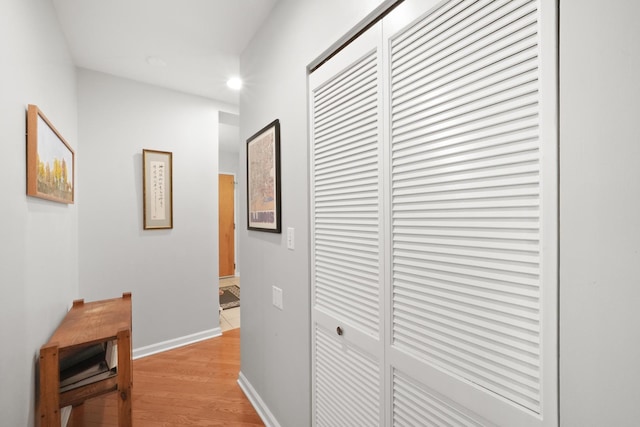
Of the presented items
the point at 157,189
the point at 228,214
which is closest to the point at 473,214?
the point at 157,189

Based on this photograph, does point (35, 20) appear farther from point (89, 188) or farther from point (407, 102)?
point (407, 102)

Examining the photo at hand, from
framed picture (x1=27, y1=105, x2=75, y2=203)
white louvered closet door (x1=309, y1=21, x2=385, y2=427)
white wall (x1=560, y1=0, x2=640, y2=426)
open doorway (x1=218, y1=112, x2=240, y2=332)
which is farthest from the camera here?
open doorway (x1=218, y1=112, x2=240, y2=332)

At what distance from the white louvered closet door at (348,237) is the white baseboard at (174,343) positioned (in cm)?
212

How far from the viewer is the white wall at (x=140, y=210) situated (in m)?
2.48

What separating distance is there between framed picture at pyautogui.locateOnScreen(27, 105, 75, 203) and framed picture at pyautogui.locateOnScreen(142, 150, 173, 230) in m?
0.64

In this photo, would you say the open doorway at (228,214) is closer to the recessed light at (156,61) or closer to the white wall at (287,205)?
the recessed light at (156,61)

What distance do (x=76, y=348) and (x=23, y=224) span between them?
72cm

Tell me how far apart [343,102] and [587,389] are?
3.58 feet

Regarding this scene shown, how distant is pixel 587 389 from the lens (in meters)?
0.51

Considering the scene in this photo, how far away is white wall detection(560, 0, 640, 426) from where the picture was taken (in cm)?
47

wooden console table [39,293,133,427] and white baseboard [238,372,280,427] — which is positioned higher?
wooden console table [39,293,133,427]

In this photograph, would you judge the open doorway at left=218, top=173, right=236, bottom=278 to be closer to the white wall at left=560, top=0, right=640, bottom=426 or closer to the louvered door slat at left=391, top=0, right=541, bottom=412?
the louvered door slat at left=391, top=0, right=541, bottom=412

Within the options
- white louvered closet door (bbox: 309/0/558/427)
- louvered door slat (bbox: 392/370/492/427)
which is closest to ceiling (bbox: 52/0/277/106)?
white louvered closet door (bbox: 309/0/558/427)

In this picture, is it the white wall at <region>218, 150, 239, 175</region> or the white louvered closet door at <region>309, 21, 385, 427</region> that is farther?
the white wall at <region>218, 150, 239, 175</region>
